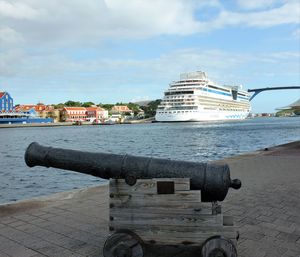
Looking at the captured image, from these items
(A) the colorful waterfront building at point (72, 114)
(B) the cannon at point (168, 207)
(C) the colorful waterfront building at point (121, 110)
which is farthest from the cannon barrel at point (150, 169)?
(C) the colorful waterfront building at point (121, 110)

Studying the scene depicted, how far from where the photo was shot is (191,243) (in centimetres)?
339

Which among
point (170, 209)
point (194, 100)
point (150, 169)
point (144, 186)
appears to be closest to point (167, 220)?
point (170, 209)

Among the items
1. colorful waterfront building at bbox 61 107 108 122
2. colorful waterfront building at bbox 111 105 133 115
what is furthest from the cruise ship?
colorful waterfront building at bbox 111 105 133 115

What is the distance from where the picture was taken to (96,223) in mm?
4855

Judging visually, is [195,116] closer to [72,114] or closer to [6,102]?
[6,102]

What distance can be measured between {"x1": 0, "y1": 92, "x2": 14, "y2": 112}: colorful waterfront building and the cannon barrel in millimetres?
112473

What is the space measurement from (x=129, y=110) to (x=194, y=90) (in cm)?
7916

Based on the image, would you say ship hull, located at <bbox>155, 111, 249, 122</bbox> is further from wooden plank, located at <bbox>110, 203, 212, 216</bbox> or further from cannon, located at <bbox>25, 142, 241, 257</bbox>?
wooden plank, located at <bbox>110, 203, 212, 216</bbox>

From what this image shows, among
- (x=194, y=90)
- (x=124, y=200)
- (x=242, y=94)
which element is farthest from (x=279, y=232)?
(x=242, y=94)

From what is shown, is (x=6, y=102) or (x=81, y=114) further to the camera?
(x=81, y=114)

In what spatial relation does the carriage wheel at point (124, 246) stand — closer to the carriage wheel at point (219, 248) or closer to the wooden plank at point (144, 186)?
the wooden plank at point (144, 186)

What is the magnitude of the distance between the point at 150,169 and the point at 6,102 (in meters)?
116

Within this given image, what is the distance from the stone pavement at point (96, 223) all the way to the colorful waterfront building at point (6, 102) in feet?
361

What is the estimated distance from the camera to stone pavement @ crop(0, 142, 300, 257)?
151 inches
